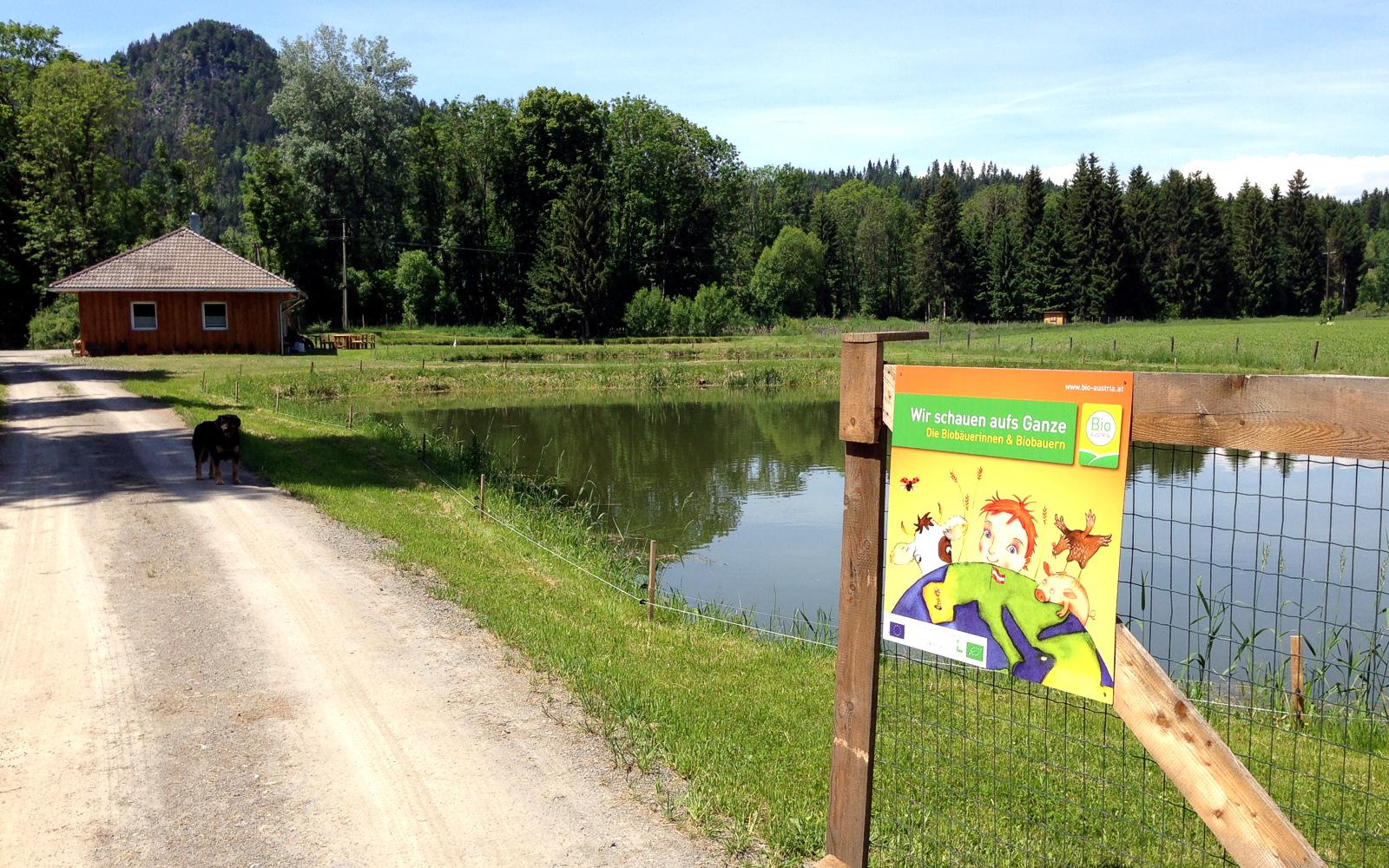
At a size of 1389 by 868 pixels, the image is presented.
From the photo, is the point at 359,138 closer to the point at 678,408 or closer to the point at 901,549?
the point at 678,408

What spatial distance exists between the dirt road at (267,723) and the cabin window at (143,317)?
3461cm

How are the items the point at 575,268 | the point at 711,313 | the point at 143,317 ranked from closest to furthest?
the point at 143,317 → the point at 575,268 → the point at 711,313

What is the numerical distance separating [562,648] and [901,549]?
15.6ft

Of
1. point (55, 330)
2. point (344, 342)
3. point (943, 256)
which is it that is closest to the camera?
point (55, 330)

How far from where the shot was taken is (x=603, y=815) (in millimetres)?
5473

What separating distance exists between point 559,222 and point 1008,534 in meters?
62.2

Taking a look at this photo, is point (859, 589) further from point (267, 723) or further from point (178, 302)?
point (178, 302)

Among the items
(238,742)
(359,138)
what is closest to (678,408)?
(238,742)

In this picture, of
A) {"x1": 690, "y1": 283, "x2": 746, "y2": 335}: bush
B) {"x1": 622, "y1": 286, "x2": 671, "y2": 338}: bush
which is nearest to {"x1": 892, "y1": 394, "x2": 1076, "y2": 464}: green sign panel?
{"x1": 622, "y1": 286, "x2": 671, "y2": 338}: bush

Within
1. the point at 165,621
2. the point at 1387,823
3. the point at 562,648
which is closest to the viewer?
the point at 1387,823

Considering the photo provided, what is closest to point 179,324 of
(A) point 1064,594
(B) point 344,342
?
(B) point 344,342

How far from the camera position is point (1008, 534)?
11.8 ft

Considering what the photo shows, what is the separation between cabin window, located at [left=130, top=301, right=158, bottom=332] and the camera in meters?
43.1

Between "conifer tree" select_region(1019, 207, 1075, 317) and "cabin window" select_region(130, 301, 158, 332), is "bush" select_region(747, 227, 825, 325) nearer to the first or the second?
"conifer tree" select_region(1019, 207, 1075, 317)
